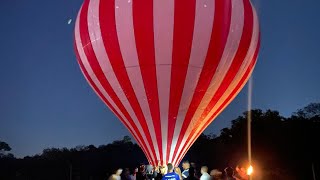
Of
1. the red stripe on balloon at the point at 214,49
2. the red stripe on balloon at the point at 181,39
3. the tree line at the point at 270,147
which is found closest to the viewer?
the red stripe on balloon at the point at 181,39

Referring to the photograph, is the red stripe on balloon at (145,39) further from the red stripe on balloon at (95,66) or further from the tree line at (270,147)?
the tree line at (270,147)

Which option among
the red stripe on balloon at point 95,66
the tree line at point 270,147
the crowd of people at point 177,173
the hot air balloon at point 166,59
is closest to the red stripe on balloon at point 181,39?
the hot air balloon at point 166,59

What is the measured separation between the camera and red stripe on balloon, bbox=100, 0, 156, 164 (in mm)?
10039

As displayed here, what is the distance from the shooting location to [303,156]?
30391 mm

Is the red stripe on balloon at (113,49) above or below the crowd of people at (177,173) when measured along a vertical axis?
above

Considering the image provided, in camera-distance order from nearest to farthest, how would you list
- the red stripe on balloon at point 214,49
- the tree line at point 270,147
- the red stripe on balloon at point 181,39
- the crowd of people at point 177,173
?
1. the crowd of people at point 177,173
2. the red stripe on balloon at point 181,39
3. the red stripe on balloon at point 214,49
4. the tree line at point 270,147

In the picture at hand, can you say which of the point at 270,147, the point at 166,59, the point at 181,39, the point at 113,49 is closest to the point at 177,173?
the point at 166,59

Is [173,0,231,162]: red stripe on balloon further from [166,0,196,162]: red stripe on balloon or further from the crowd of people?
the crowd of people

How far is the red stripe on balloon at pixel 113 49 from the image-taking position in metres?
10.0

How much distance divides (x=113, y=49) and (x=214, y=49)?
7.86ft

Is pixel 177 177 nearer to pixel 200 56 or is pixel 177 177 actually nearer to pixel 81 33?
pixel 200 56

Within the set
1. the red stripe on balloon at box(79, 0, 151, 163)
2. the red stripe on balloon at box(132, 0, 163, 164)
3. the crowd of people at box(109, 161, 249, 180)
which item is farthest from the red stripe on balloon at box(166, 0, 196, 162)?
the crowd of people at box(109, 161, 249, 180)

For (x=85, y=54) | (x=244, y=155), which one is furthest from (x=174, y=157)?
(x=244, y=155)

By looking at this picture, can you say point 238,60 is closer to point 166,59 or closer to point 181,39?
point 181,39
